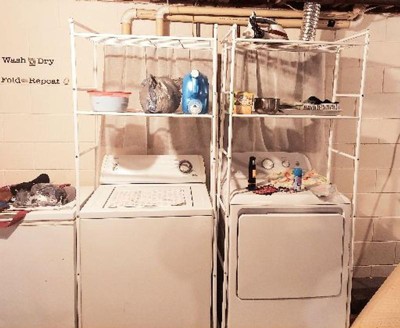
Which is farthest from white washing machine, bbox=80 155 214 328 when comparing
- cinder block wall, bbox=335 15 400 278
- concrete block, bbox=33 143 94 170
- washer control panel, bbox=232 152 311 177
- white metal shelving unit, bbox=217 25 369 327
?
cinder block wall, bbox=335 15 400 278

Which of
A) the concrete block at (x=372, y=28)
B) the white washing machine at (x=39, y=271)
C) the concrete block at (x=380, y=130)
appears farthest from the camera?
the concrete block at (x=380, y=130)

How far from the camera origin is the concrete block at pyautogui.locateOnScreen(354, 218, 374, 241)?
10.7 ft

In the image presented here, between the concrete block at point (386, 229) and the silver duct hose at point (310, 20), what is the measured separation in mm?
1544

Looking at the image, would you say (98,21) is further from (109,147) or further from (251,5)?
(251,5)

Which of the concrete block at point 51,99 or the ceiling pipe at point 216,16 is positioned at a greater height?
the ceiling pipe at point 216,16

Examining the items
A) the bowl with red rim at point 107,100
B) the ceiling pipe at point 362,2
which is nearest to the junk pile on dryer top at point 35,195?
the bowl with red rim at point 107,100

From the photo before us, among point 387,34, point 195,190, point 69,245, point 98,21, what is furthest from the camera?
point 387,34

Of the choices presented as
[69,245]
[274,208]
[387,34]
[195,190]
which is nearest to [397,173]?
[387,34]

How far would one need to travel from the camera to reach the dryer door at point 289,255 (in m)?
2.34

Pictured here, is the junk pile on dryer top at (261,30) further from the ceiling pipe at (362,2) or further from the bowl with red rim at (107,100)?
the bowl with red rim at (107,100)

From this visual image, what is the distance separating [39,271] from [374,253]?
2458 mm

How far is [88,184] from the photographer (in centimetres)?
303

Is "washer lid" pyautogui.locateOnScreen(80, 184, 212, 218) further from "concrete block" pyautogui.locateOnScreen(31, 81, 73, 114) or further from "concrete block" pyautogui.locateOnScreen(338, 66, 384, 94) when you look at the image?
"concrete block" pyautogui.locateOnScreen(338, 66, 384, 94)

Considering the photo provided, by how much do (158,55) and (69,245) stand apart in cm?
137
